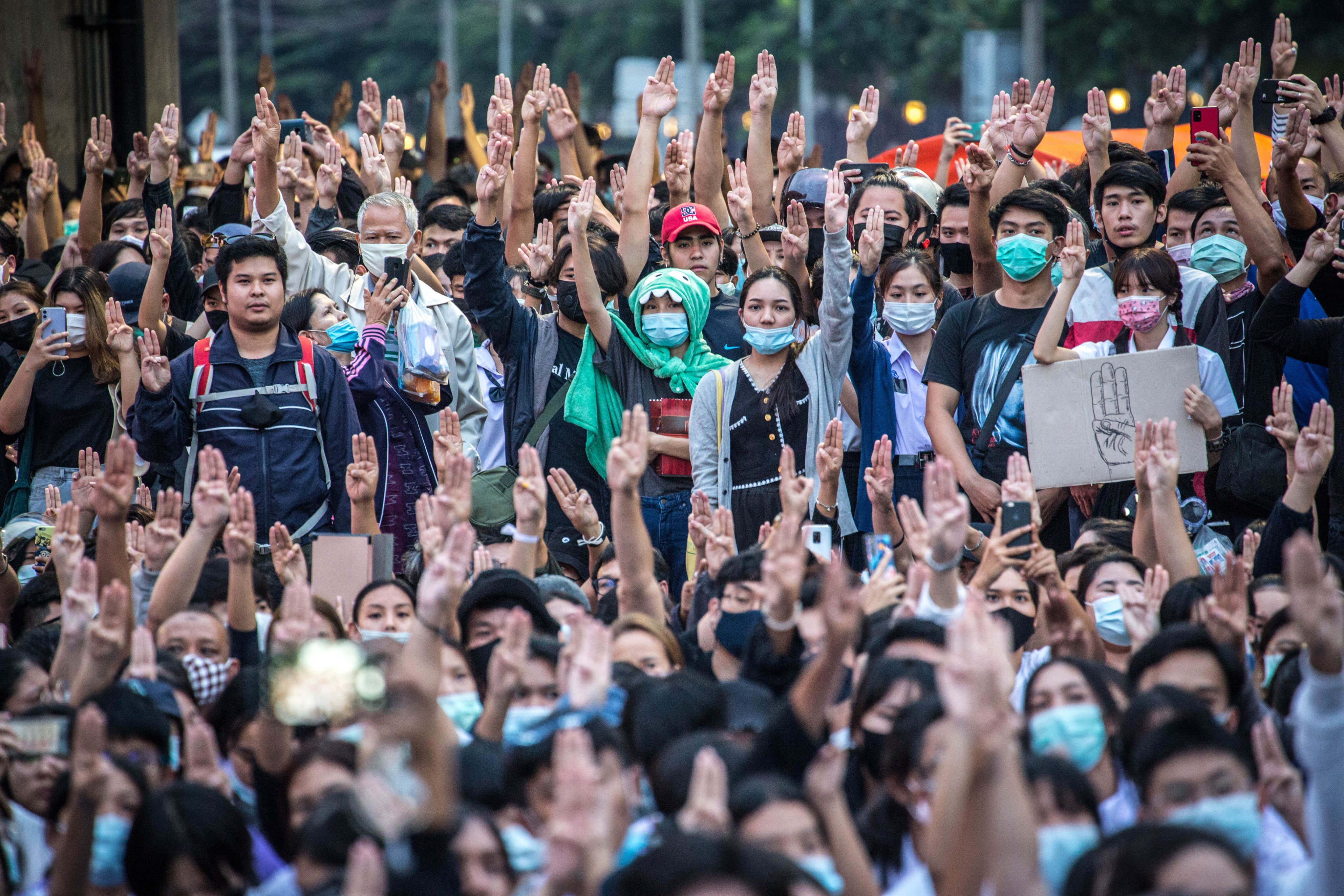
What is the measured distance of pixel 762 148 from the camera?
26.0 feet

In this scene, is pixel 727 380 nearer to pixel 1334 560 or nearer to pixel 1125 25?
pixel 1334 560

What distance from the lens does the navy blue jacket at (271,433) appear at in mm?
5832

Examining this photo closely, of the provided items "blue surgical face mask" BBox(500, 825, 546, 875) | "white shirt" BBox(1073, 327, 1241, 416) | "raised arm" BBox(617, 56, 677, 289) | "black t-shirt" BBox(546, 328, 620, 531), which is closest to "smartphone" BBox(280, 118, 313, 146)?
"raised arm" BBox(617, 56, 677, 289)

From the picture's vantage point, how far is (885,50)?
34.8 m

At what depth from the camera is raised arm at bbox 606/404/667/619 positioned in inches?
188

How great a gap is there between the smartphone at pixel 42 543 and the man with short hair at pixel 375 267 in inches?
58.6

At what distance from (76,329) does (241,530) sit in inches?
98.2

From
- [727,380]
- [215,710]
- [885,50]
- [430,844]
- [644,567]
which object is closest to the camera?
[430,844]

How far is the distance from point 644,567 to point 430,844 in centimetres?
193

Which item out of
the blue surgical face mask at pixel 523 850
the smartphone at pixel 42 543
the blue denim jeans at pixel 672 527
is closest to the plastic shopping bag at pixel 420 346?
the blue denim jeans at pixel 672 527

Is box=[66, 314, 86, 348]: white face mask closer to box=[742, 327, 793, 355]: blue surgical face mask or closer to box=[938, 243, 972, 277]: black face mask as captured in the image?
box=[742, 327, 793, 355]: blue surgical face mask

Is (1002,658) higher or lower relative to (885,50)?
lower

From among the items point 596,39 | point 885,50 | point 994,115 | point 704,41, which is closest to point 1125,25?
point 885,50

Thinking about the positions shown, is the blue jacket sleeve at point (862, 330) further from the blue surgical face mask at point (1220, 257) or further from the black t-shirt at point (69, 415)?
the black t-shirt at point (69, 415)
